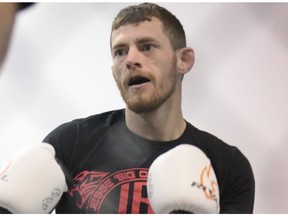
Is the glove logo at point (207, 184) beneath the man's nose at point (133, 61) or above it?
beneath

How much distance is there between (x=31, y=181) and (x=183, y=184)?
0.27 m

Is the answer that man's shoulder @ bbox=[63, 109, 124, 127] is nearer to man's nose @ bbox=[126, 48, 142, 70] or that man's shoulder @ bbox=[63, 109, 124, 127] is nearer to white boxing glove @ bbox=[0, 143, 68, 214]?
man's nose @ bbox=[126, 48, 142, 70]

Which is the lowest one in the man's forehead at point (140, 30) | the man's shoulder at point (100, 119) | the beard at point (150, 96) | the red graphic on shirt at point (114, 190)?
the red graphic on shirt at point (114, 190)

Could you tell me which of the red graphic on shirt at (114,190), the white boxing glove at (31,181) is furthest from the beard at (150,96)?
the white boxing glove at (31,181)

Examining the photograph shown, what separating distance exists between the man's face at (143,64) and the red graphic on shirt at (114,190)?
0.17 meters

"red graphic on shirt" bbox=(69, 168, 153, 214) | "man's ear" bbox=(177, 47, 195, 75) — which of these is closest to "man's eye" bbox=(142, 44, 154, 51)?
"man's ear" bbox=(177, 47, 195, 75)

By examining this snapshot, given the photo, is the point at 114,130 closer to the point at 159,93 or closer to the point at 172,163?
the point at 159,93

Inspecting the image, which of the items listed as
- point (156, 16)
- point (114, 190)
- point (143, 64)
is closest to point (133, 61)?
point (143, 64)

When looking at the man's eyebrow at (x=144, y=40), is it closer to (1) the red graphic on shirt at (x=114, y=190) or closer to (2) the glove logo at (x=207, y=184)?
(1) the red graphic on shirt at (x=114, y=190)

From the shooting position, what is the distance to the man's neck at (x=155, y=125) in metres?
1.07

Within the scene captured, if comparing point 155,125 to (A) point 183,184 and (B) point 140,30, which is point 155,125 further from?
(A) point 183,184

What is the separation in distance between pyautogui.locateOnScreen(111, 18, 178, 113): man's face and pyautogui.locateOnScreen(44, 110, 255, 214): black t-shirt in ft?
0.33

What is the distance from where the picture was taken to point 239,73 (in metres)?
1.19

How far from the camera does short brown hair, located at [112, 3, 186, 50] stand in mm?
1063
